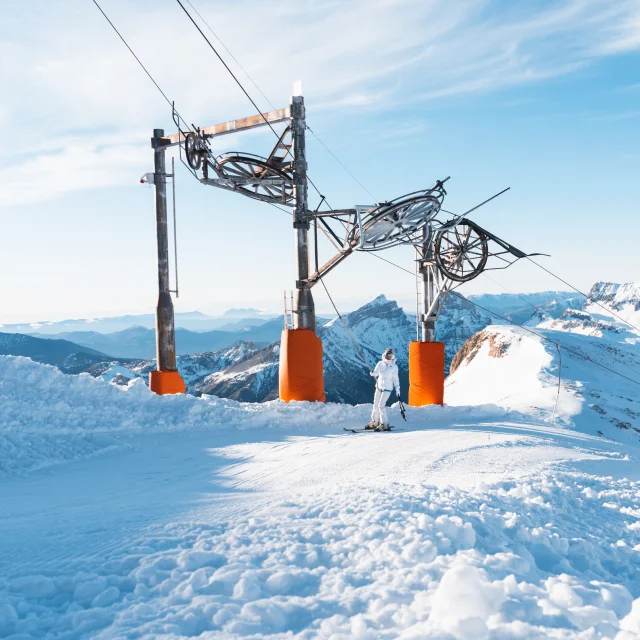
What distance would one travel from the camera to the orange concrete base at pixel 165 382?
16.2 metres

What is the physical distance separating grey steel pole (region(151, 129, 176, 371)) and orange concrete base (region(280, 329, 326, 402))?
3628mm

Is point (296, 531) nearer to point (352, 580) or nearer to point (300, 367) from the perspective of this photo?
point (352, 580)

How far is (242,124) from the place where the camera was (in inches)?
627

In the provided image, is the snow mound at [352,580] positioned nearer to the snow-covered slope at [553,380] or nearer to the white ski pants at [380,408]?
the white ski pants at [380,408]

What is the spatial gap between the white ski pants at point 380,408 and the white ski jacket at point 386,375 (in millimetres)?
143

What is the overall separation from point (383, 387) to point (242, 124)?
8527mm

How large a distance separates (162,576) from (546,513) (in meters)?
4.20

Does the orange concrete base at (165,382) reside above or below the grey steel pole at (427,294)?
below

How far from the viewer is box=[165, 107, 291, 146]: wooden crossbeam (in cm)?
1557

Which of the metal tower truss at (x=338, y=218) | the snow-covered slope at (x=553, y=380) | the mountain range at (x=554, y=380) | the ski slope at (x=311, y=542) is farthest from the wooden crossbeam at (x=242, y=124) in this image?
the snow-covered slope at (x=553, y=380)

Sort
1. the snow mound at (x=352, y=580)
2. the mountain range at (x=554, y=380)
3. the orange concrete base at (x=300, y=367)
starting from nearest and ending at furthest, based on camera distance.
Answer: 1. the snow mound at (x=352, y=580)
2. the orange concrete base at (x=300, y=367)
3. the mountain range at (x=554, y=380)

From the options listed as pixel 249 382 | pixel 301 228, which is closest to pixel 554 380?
pixel 301 228

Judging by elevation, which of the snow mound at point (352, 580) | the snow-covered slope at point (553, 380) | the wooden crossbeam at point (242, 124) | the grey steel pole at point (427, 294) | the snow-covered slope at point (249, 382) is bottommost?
the snow-covered slope at point (249, 382)

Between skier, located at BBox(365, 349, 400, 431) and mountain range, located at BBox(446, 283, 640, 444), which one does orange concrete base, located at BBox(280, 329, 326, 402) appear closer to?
skier, located at BBox(365, 349, 400, 431)
